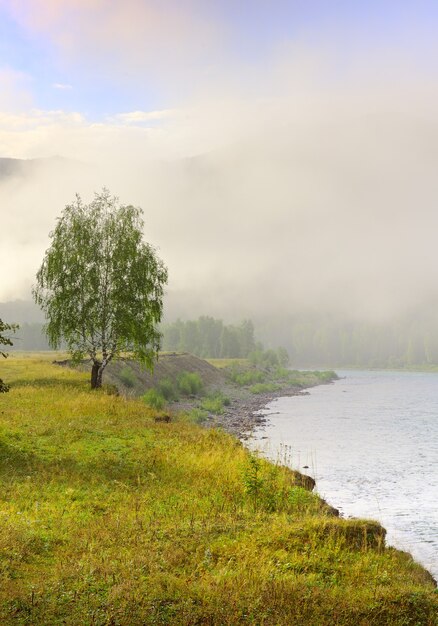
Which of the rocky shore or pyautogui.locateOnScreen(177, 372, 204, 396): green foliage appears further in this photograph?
pyautogui.locateOnScreen(177, 372, 204, 396): green foliage

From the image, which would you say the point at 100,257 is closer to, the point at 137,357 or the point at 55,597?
the point at 137,357

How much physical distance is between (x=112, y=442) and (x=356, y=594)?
629 inches

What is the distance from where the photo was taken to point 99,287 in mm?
45188

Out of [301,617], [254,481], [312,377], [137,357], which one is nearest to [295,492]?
[254,481]

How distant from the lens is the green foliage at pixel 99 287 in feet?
145

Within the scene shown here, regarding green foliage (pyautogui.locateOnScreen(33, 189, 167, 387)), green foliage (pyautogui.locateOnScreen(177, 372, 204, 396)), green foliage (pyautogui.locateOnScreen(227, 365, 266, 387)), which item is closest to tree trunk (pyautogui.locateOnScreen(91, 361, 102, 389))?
green foliage (pyautogui.locateOnScreen(33, 189, 167, 387))

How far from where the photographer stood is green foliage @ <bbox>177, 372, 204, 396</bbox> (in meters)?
91.9

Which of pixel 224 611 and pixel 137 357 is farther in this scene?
pixel 137 357

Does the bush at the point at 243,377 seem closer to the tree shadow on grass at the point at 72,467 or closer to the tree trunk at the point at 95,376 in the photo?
the tree trunk at the point at 95,376

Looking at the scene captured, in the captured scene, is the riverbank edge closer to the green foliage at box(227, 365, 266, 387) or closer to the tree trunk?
the tree trunk

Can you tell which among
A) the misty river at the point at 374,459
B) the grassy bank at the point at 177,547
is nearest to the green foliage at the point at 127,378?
the misty river at the point at 374,459

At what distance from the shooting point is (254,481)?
19.3 meters

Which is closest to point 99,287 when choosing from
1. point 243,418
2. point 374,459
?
point 374,459

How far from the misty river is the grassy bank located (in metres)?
6.93
